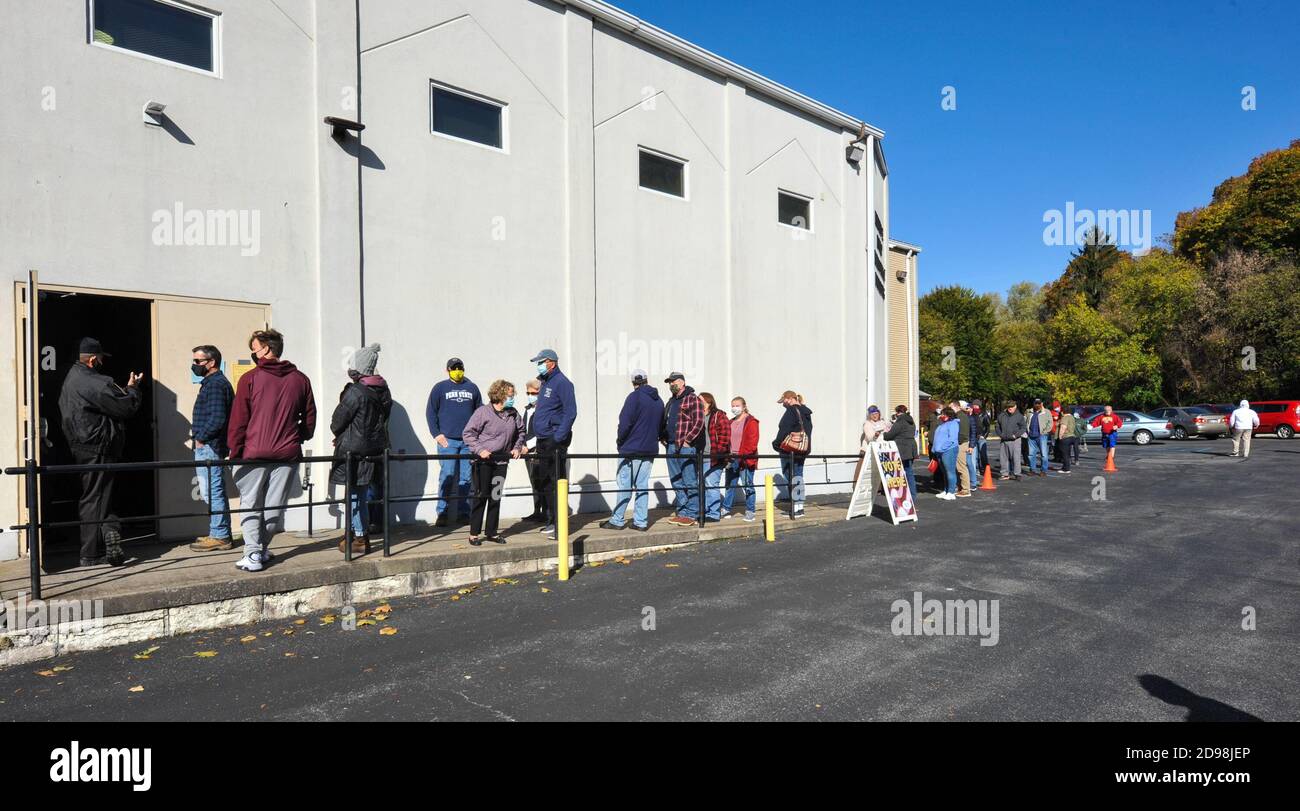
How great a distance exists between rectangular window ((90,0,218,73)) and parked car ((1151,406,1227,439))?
37070 millimetres

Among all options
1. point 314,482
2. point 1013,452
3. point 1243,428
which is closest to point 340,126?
point 314,482

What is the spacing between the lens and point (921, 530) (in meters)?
10.3

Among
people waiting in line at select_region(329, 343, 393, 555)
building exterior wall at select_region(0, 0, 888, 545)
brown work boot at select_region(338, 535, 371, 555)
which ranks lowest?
brown work boot at select_region(338, 535, 371, 555)

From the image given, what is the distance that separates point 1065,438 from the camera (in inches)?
739

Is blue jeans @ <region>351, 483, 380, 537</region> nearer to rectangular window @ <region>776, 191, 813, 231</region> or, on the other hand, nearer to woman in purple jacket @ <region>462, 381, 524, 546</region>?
woman in purple jacket @ <region>462, 381, 524, 546</region>

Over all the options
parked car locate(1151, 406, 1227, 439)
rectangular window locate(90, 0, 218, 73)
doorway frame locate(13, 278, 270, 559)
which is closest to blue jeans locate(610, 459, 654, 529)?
doorway frame locate(13, 278, 270, 559)

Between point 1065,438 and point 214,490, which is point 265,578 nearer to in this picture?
point 214,490

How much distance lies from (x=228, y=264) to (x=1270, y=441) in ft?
119

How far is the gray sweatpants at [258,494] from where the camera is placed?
240 inches

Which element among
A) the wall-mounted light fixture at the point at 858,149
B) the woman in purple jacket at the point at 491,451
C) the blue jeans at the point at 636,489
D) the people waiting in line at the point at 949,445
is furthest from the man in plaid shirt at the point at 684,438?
the wall-mounted light fixture at the point at 858,149

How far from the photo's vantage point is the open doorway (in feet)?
24.5

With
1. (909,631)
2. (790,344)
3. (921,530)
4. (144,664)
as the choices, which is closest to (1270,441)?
(790,344)

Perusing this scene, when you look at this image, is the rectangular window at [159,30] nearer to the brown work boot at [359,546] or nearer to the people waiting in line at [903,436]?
the brown work boot at [359,546]

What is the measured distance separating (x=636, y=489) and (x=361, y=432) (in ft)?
10.9
